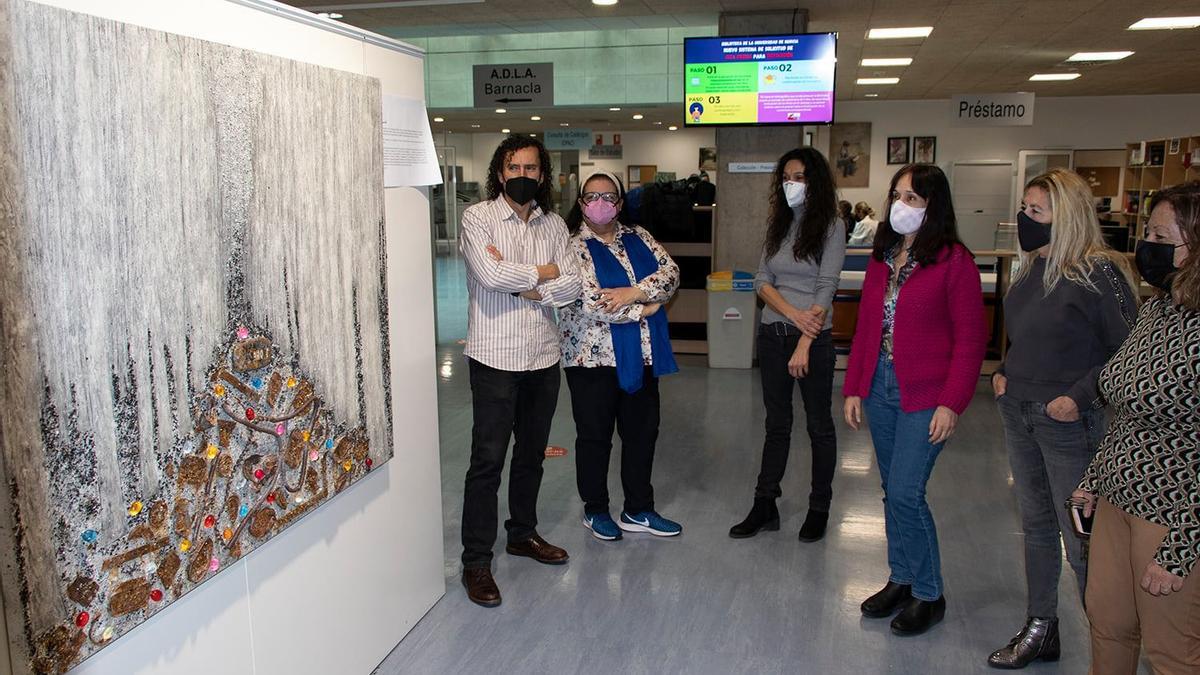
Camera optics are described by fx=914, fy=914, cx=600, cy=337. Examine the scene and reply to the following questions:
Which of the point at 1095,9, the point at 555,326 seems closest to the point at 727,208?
the point at 1095,9

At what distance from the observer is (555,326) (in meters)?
3.50

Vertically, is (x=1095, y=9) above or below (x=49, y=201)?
above

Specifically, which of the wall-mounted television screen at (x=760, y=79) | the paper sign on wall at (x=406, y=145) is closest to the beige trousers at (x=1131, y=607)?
the paper sign on wall at (x=406, y=145)

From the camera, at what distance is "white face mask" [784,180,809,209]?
374cm

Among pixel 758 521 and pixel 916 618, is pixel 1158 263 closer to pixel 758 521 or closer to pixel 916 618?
pixel 916 618

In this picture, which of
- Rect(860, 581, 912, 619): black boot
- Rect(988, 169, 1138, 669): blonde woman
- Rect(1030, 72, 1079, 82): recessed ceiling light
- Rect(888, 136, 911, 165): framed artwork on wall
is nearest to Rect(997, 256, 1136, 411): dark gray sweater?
Rect(988, 169, 1138, 669): blonde woman

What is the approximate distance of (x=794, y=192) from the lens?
3754 millimetres

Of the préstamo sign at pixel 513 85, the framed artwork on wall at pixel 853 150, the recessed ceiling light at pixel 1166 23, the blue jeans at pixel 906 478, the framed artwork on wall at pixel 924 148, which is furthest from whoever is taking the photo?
the framed artwork on wall at pixel 853 150

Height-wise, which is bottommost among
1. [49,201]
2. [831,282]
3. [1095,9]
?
[831,282]

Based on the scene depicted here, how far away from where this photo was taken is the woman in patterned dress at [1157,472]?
1874 mm

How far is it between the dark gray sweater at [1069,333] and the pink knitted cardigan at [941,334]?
6.0 inches

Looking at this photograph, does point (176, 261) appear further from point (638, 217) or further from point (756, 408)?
point (638, 217)

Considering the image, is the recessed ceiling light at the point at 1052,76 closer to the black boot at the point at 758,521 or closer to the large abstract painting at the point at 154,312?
the black boot at the point at 758,521

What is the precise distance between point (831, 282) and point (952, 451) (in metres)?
2.05
